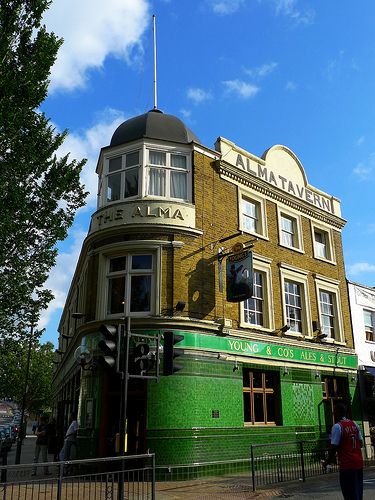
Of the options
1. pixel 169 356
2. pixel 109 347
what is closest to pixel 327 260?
pixel 169 356

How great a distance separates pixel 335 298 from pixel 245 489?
11820mm

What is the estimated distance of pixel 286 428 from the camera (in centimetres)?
1698

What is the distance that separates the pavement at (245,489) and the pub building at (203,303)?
0.85m

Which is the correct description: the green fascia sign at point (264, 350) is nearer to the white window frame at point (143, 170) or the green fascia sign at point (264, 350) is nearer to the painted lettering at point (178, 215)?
the painted lettering at point (178, 215)

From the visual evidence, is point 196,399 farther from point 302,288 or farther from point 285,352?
point 302,288

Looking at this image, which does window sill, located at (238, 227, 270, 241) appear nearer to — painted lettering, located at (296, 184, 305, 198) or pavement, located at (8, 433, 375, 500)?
painted lettering, located at (296, 184, 305, 198)

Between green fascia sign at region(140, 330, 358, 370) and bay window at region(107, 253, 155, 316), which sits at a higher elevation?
bay window at region(107, 253, 155, 316)

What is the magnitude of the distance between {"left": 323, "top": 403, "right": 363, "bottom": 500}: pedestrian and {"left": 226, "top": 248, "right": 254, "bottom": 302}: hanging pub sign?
8.14m

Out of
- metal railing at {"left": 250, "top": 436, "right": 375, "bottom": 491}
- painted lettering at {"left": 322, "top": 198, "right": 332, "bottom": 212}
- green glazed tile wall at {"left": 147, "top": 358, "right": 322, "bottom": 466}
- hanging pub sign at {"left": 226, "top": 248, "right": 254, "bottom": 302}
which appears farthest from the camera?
painted lettering at {"left": 322, "top": 198, "right": 332, "bottom": 212}

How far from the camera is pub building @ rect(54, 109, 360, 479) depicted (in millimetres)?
14258

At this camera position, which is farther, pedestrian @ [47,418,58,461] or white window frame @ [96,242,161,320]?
pedestrian @ [47,418,58,461]

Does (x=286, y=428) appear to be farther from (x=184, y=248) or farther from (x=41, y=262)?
(x=41, y=262)

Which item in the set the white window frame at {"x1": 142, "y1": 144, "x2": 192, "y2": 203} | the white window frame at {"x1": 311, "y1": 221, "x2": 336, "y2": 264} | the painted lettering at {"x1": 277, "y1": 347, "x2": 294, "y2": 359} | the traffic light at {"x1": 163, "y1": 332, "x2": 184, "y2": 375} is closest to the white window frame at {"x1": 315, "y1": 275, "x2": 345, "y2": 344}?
the white window frame at {"x1": 311, "y1": 221, "x2": 336, "y2": 264}

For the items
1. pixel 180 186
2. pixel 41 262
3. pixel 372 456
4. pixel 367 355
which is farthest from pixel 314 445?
pixel 41 262
